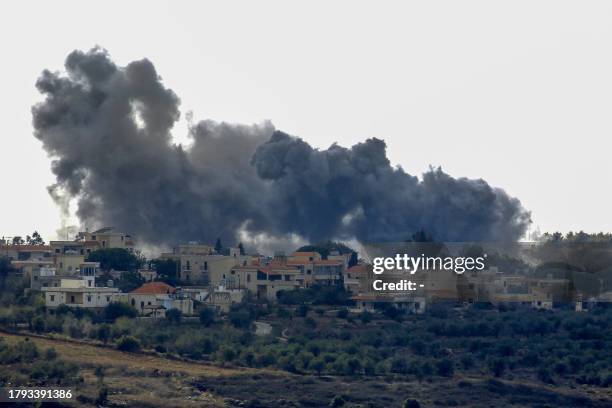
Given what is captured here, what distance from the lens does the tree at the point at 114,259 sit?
88250mm

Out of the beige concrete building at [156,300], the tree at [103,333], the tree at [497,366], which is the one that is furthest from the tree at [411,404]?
the beige concrete building at [156,300]

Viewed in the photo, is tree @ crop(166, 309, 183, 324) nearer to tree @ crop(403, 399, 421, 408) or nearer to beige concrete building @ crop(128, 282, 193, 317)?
beige concrete building @ crop(128, 282, 193, 317)

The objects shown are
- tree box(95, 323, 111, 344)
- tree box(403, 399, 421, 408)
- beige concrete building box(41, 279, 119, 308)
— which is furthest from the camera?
beige concrete building box(41, 279, 119, 308)

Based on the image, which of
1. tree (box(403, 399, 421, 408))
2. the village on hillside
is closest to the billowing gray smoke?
the village on hillside

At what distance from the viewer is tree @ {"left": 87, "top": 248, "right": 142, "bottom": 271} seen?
88250mm

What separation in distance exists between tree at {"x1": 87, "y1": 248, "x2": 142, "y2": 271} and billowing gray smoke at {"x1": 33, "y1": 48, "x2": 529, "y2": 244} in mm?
16264

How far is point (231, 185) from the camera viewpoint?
11156 centimetres

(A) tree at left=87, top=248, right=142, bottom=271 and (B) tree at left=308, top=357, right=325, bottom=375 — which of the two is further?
(A) tree at left=87, top=248, right=142, bottom=271

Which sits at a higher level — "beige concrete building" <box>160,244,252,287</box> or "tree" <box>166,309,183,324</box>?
"beige concrete building" <box>160,244,252,287</box>

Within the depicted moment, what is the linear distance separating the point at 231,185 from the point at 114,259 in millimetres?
23883

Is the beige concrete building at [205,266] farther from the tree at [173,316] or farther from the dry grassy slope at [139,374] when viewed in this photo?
the dry grassy slope at [139,374]

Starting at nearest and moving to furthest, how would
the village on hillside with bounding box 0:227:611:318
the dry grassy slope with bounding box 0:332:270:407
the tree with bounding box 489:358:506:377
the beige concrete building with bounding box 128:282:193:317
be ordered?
the dry grassy slope with bounding box 0:332:270:407, the tree with bounding box 489:358:506:377, the beige concrete building with bounding box 128:282:193:317, the village on hillside with bounding box 0:227:611:318

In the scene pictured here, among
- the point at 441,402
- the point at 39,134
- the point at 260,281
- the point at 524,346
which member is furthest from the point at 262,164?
the point at 441,402

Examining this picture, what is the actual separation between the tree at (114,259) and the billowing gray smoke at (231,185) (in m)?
16.3
